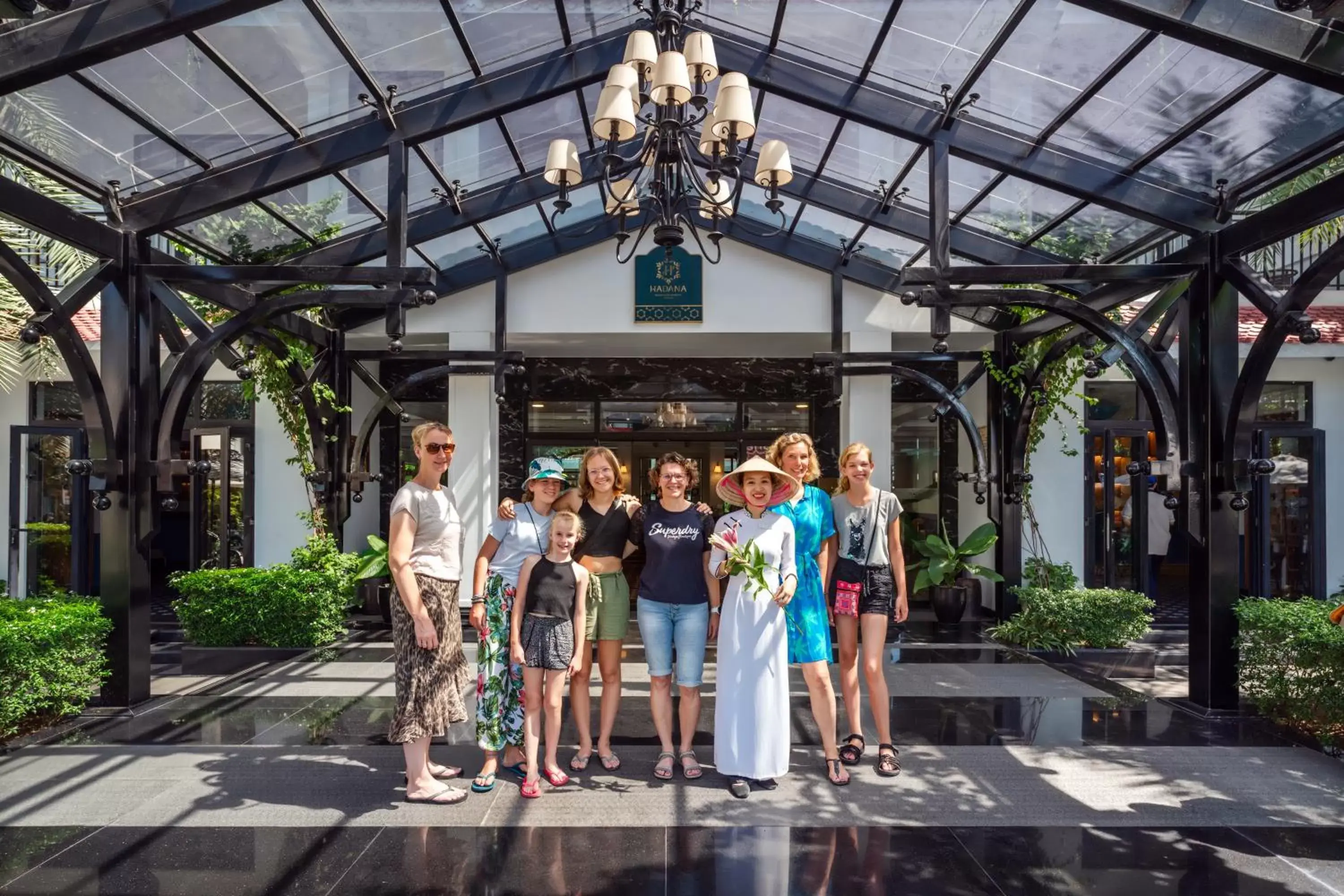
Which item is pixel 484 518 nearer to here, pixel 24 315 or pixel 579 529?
pixel 24 315

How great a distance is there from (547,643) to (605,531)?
24.8 inches

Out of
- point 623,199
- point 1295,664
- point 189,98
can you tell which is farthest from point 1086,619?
point 189,98

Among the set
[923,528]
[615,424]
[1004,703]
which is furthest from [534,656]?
[923,528]

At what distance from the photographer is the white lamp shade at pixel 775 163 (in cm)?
480

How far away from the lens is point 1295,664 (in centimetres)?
483

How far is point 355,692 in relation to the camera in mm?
5980

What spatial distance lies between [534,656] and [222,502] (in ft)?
24.5

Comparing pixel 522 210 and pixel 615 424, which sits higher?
pixel 522 210

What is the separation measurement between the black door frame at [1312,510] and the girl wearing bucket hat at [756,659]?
7998mm

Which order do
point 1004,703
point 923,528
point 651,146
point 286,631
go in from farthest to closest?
point 923,528 < point 286,631 < point 1004,703 < point 651,146

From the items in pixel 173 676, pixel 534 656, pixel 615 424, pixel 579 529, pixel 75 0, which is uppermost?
pixel 75 0

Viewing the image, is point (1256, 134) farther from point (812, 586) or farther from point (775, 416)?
point (775, 416)

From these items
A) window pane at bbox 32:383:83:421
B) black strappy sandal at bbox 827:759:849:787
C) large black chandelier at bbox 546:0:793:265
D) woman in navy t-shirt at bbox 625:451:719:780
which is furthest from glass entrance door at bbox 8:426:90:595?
black strappy sandal at bbox 827:759:849:787

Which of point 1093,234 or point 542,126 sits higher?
point 542,126
